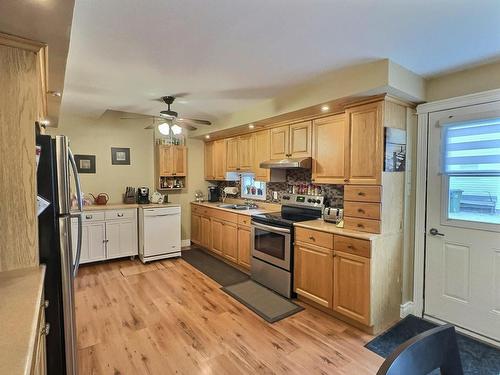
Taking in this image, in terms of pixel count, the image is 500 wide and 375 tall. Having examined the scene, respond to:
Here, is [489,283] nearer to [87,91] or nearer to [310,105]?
[310,105]

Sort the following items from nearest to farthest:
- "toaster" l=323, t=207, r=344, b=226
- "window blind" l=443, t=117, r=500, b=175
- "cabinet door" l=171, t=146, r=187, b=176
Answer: "window blind" l=443, t=117, r=500, b=175
"toaster" l=323, t=207, r=344, b=226
"cabinet door" l=171, t=146, r=187, b=176

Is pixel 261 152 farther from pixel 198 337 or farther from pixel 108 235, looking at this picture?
pixel 108 235

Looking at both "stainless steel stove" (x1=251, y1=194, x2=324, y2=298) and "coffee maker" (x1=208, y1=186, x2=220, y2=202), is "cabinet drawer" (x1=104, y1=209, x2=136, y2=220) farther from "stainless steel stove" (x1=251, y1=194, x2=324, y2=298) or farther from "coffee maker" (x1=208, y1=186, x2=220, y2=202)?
"stainless steel stove" (x1=251, y1=194, x2=324, y2=298)

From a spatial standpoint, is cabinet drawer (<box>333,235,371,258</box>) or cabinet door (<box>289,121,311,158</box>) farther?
cabinet door (<box>289,121,311,158</box>)

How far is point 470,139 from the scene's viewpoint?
252 cm

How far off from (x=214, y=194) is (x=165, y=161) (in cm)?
117

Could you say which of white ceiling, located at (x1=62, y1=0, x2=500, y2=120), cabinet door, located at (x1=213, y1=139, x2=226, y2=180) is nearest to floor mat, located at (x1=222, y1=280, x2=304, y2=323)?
cabinet door, located at (x1=213, y1=139, x2=226, y2=180)

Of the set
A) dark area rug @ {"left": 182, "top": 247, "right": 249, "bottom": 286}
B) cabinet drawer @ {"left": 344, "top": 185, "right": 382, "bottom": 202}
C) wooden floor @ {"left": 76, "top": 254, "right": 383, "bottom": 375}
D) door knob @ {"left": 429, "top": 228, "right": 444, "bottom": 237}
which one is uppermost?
cabinet drawer @ {"left": 344, "top": 185, "right": 382, "bottom": 202}

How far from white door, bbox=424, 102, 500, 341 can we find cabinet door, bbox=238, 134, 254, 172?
7.95ft

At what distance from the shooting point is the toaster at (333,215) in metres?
3.19

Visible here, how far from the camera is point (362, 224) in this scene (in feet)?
9.01

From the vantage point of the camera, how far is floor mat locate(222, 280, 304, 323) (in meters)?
2.89

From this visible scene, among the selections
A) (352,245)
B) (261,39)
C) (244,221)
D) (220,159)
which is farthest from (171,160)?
(352,245)

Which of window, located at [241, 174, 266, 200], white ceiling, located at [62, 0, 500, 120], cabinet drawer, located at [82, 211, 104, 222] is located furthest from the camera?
window, located at [241, 174, 266, 200]
